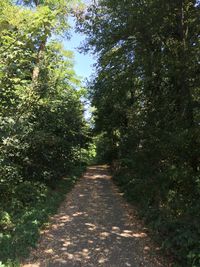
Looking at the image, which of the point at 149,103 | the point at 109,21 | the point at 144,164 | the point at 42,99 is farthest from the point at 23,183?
the point at 109,21

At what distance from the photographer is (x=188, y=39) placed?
968 cm

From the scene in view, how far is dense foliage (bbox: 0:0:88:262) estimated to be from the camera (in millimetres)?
5867

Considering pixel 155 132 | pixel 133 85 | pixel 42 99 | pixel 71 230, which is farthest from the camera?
pixel 133 85

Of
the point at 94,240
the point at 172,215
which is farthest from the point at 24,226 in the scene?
the point at 172,215

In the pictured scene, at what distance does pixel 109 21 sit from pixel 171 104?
4.20 metres

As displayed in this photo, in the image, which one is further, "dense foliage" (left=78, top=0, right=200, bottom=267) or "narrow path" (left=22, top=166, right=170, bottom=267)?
"dense foliage" (left=78, top=0, right=200, bottom=267)

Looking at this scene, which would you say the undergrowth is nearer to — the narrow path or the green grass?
the narrow path

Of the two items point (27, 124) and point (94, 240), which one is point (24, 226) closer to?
point (94, 240)

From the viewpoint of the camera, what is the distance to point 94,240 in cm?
752

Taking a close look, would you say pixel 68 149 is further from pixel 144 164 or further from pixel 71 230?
pixel 71 230

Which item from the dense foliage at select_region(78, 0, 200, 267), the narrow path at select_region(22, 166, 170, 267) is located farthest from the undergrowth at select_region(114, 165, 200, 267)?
the narrow path at select_region(22, 166, 170, 267)

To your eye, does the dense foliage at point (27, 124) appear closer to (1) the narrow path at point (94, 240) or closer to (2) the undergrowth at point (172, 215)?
(1) the narrow path at point (94, 240)

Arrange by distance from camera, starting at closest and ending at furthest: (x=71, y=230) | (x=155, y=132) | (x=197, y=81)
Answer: (x=71, y=230) → (x=197, y=81) → (x=155, y=132)

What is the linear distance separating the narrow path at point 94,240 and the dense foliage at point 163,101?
1.73ft
